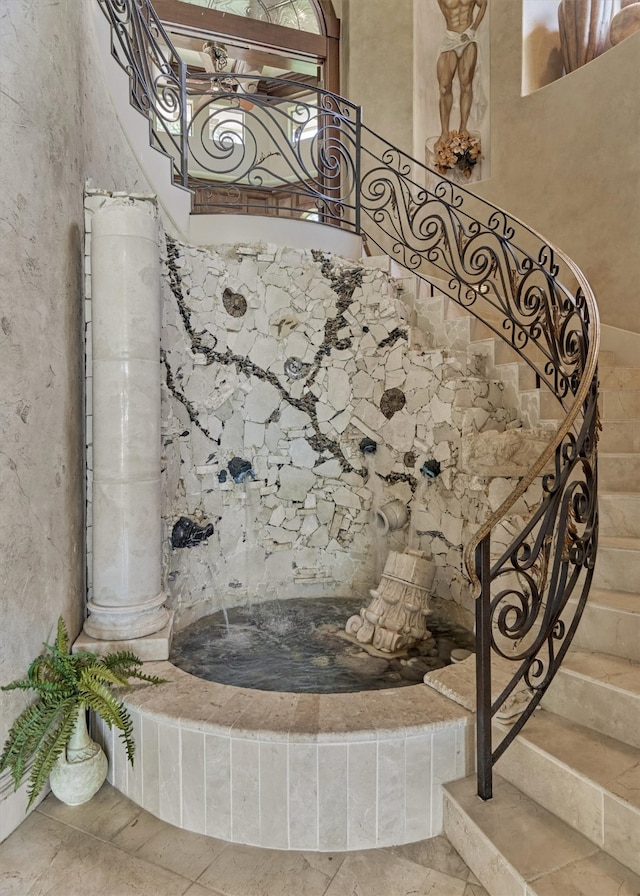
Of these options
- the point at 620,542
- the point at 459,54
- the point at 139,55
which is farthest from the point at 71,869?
the point at 459,54

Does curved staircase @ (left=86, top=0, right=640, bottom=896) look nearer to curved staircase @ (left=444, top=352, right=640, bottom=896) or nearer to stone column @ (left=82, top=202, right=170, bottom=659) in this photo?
curved staircase @ (left=444, top=352, right=640, bottom=896)

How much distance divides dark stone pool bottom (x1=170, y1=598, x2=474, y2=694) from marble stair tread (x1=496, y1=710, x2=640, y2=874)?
0.93 metres

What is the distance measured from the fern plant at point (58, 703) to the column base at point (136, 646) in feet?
0.66

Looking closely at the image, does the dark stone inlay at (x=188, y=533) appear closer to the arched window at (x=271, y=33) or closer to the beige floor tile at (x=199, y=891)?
the beige floor tile at (x=199, y=891)

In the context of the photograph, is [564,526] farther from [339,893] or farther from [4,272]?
[4,272]

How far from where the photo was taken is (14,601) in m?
2.02

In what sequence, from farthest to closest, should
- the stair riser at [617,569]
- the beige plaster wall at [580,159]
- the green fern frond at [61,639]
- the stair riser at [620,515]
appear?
the beige plaster wall at [580,159] → the stair riser at [620,515] → the stair riser at [617,569] → the green fern frond at [61,639]

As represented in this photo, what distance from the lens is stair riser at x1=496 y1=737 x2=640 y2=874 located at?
1.54 meters

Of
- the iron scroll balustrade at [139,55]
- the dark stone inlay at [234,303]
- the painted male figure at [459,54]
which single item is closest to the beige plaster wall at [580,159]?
the painted male figure at [459,54]

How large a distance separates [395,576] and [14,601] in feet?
7.05

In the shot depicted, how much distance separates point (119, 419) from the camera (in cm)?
255

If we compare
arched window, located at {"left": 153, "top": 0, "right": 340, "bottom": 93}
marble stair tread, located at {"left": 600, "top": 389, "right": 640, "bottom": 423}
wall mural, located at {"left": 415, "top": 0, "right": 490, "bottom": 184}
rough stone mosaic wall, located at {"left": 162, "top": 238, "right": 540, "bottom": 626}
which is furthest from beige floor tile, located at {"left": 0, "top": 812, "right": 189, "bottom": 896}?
arched window, located at {"left": 153, "top": 0, "right": 340, "bottom": 93}

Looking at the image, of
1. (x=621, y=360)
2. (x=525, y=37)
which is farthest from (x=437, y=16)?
(x=621, y=360)

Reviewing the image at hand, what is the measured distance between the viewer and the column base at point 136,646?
2.45 m
